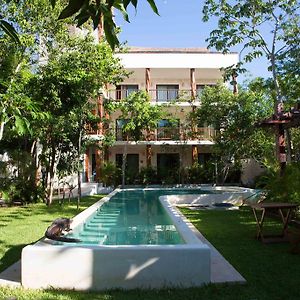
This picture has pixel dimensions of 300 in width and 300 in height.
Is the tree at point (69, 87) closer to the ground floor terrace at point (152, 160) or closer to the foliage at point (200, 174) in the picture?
the ground floor terrace at point (152, 160)

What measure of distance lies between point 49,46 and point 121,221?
657cm

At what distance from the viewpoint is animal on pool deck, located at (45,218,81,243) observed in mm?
5801

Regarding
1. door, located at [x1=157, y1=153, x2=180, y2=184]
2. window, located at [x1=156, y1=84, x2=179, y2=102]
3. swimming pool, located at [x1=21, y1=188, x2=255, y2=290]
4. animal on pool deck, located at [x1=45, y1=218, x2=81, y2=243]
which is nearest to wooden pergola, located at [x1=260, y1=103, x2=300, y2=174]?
animal on pool deck, located at [x1=45, y1=218, x2=81, y2=243]

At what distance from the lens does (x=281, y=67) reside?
44.5 feet

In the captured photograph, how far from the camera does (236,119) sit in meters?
22.8

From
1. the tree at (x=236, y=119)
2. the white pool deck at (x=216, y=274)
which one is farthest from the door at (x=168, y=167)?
the white pool deck at (x=216, y=274)

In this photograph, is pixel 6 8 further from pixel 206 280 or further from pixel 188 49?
pixel 188 49

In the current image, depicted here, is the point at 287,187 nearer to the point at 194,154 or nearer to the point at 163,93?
the point at 194,154

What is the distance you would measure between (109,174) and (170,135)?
15.9 feet

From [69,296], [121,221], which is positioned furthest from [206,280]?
[121,221]

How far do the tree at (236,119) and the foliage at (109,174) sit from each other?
19.4 ft

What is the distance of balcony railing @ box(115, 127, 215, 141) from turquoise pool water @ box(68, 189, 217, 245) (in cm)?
991

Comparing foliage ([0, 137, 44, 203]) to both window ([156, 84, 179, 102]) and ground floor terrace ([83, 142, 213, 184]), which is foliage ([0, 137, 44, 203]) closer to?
ground floor terrace ([83, 142, 213, 184])

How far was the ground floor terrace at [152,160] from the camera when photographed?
26.0m
